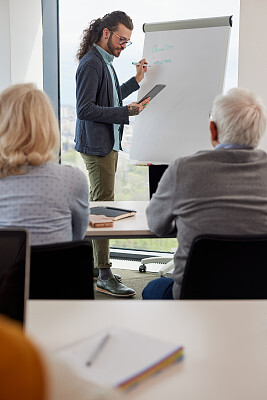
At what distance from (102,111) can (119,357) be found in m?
2.89

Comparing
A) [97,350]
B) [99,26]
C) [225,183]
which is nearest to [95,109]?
[99,26]

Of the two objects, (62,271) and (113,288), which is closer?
(62,271)

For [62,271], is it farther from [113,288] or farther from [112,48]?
[112,48]

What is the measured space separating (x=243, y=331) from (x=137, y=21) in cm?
397

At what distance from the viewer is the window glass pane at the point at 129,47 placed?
4.44m

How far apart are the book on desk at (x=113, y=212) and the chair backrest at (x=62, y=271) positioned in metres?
0.97

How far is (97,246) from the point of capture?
12.8 feet

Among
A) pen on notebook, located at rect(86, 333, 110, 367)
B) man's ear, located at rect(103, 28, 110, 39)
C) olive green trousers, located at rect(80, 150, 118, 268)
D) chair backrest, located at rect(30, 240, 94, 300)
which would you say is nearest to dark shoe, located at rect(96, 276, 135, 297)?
olive green trousers, located at rect(80, 150, 118, 268)

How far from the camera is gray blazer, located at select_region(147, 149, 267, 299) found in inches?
74.0

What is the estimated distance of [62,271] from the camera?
5.49 ft

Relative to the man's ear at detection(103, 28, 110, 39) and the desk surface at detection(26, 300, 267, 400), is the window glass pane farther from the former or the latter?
the desk surface at detection(26, 300, 267, 400)

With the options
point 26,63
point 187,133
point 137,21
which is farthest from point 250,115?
point 26,63

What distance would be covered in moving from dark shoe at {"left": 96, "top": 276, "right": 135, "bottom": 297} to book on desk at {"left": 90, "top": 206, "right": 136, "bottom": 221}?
1.12 m

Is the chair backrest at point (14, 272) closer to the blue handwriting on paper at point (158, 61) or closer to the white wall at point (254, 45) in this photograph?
the blue handwriting on paper at point (158, 61)
